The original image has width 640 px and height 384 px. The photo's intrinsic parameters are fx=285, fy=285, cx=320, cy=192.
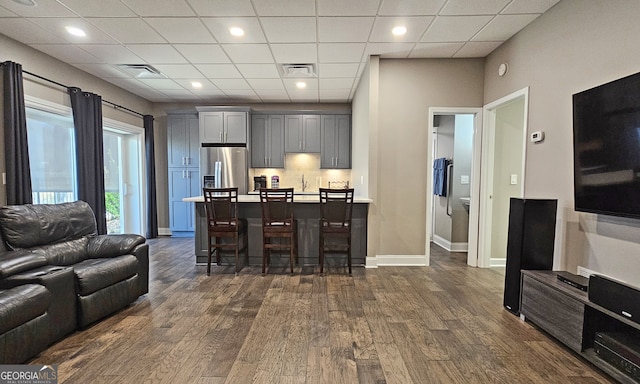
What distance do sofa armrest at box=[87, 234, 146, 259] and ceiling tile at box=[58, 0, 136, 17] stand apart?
2.25m

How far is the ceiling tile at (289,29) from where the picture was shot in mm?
2957

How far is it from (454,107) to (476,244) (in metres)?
1.97

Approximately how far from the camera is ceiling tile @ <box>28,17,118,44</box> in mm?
2963

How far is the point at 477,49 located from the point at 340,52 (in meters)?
1.77

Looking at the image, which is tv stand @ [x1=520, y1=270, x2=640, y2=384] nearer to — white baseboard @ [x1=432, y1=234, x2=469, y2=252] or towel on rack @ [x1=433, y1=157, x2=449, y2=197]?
white baseboard @ [x1=432, y1=234, x2=469, y2=252]

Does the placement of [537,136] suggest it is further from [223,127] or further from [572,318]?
[223,127]

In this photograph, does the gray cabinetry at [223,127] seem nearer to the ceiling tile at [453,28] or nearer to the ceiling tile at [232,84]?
the ceiling tile at [232,84]

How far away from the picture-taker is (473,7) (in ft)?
9.09

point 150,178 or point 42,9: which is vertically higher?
point 42,9

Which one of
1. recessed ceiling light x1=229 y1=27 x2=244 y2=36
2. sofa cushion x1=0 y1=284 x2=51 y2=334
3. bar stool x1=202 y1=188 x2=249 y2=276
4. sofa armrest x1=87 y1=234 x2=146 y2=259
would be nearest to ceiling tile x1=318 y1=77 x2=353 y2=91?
recessed ceiling light x1=229 y1=27 x2=244 y2=36

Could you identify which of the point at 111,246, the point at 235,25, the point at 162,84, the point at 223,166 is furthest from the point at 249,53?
the point at 111,246

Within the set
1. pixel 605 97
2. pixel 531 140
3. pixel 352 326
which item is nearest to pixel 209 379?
pixel 352 326

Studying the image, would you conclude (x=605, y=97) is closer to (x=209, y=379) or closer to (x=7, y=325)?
(x=209, y=379)

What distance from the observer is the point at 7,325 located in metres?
1.71
